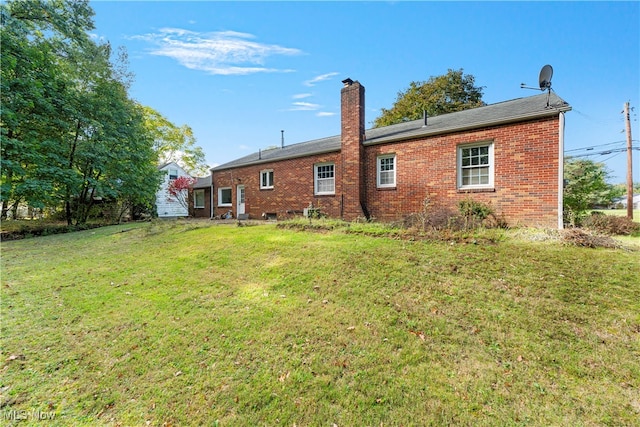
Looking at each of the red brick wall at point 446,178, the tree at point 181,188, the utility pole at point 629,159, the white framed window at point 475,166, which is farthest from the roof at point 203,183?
the utility pole at point 629,159

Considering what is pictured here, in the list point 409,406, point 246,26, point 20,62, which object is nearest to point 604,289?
point 409,406

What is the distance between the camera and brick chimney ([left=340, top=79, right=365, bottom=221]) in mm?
11461

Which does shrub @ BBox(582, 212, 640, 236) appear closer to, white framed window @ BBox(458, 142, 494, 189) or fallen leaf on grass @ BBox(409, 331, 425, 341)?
white framed window @ BBox(458, 142, 494, 189)

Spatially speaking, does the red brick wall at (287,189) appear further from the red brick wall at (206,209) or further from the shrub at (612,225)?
the shrub at (612,225)

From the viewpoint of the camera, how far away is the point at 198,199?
2302cm

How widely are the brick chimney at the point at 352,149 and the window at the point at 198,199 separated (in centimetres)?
1559

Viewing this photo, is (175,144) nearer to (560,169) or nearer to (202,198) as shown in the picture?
(202,198)

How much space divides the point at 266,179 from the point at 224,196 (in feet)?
15.6

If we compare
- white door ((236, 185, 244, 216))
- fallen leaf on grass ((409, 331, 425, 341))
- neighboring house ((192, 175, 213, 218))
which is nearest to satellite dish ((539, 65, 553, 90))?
fallen leaf on grass ((409, 331, 425, 341))

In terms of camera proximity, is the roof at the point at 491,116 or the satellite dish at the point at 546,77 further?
the satellite dish at the point at 546,77

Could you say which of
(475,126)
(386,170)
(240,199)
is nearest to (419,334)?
(475,126)

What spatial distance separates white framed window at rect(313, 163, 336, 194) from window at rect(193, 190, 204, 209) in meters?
13.7

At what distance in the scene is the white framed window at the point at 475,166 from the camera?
902 cm

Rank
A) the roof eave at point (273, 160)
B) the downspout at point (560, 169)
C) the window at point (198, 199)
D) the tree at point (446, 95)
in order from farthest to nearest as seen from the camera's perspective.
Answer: the tree at point (446, 95)
the window at point (198, 199)
the roof eave at point (273, 160)
the downspout at point (560, 169)
